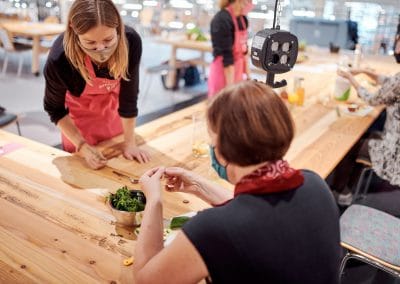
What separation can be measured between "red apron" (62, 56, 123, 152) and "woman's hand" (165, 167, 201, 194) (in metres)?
0.73

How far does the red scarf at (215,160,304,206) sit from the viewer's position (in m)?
0.88

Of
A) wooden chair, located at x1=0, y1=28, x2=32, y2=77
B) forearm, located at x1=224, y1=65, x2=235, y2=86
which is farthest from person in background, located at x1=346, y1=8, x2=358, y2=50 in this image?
wooden chair, located at x1=0, y1=28, x2=32, y2=77

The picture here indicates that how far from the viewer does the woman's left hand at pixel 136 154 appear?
1.80 meters

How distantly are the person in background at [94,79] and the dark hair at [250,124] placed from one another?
31.4 inches

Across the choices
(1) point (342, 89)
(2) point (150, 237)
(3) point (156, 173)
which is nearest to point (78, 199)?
(3) point (156, 173)

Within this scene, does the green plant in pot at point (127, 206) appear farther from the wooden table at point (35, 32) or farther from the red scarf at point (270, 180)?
the wooden table at point (35, 32)

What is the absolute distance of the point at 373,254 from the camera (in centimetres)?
166

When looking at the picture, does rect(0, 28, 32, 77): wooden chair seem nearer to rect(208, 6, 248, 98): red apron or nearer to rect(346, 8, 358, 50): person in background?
rect(208, 6, 248, 98): red apron

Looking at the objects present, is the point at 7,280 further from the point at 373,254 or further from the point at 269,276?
the point at 373,254

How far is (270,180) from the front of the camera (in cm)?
89

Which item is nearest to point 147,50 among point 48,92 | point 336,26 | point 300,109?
point 336,26

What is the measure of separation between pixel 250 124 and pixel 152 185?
43 cm

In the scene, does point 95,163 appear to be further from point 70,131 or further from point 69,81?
point 69,81

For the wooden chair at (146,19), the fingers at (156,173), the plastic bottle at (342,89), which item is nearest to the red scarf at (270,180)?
the fingers at (156,173)
